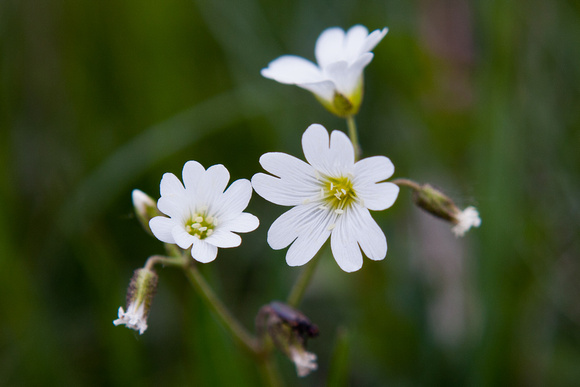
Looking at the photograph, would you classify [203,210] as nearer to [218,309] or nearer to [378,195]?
[218,309]

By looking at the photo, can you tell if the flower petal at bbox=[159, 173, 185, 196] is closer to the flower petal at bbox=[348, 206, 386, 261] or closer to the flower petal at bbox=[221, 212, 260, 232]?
the flower petal at bbox=[221, 212, 260, 232]

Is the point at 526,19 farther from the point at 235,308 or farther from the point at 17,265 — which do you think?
the point at 17,265

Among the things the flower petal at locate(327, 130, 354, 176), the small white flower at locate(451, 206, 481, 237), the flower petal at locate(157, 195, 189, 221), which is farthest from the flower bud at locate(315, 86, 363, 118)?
the flower petal at locate(157, 195, 189, 221)

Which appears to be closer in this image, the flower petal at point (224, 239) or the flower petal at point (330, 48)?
the flower petal at point (224, 239)

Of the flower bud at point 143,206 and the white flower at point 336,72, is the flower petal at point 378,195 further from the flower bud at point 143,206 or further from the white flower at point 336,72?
the flower bud at point 143,206

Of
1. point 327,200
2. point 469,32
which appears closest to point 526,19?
point 469,32

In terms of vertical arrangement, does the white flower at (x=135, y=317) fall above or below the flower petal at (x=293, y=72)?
below

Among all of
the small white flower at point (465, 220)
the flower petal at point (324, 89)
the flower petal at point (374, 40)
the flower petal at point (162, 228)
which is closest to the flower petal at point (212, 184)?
the flower petal at point (162, 228)

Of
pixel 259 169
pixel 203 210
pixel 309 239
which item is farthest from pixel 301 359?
pixel 259 169
